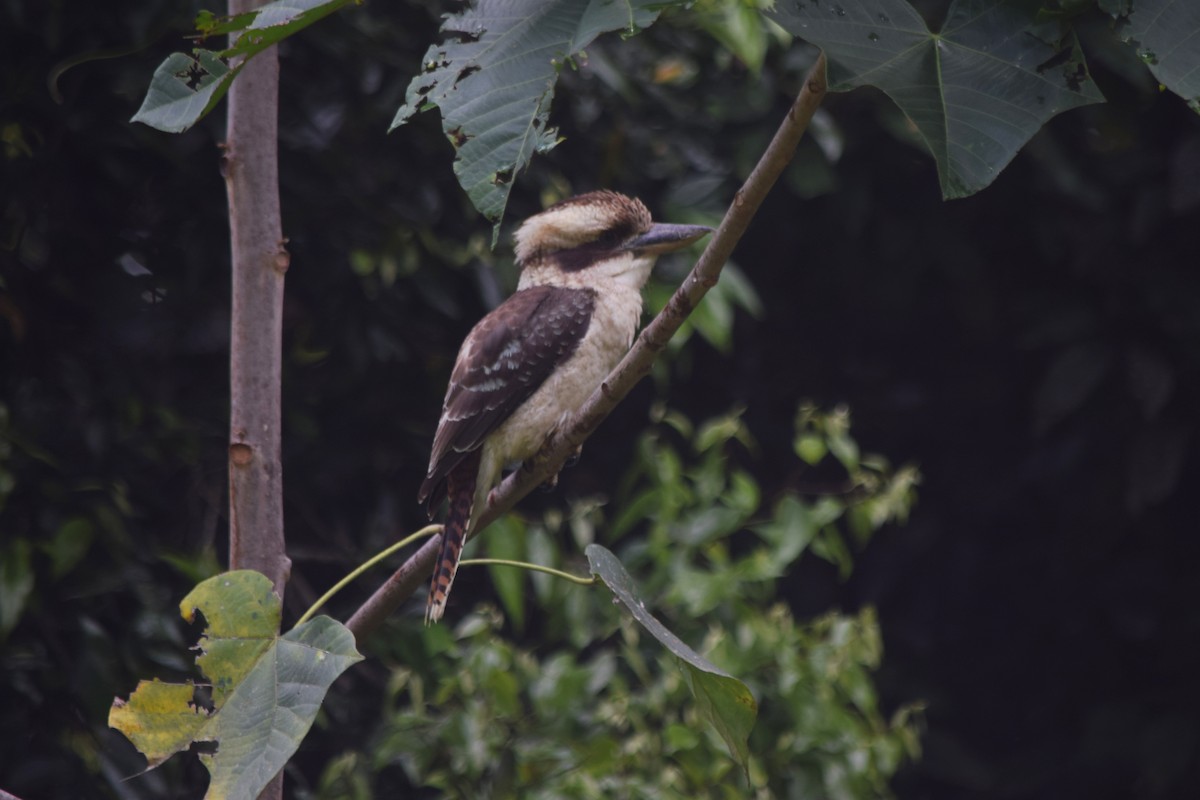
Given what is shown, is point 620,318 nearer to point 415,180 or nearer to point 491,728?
point 415,180

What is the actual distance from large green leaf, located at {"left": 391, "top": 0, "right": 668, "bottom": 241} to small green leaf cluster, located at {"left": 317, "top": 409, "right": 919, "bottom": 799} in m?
1.57

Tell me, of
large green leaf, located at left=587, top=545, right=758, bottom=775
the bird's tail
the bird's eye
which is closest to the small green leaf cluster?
the bird's tail

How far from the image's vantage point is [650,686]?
2645mm

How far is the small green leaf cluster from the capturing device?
2471 mm

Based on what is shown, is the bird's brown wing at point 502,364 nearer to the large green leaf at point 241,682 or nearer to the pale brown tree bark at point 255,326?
the pale brown tree bark at point 255,326

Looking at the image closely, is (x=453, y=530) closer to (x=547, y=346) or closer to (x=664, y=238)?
(x=547, y=346)

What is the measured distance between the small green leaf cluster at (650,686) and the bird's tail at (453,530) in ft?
0.59

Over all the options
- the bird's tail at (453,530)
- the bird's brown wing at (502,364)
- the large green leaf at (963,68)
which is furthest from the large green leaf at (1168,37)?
the bird's brown wing at (502,364)

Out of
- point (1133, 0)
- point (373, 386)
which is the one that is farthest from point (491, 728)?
point (1133, 0)

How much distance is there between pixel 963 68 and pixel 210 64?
59 cm

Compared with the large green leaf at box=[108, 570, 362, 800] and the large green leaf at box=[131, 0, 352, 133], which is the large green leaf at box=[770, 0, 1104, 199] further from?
the large green leaf at box=[108, 570, 362, 800]

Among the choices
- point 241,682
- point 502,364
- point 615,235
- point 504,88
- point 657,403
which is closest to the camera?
point 504,88

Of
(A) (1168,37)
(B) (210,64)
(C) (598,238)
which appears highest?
(A) (1168,37)

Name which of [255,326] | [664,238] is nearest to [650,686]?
[664,238]
